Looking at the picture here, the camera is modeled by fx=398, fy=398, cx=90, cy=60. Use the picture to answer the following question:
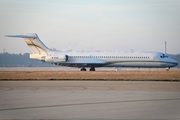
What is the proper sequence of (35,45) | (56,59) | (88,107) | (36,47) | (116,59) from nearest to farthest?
(88,107)
(116,59)
(56,59)
(35,45)
(36,47)

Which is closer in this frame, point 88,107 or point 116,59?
point 88,107

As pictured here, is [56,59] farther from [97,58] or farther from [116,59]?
[116,59]

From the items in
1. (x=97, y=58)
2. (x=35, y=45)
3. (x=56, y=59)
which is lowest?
(x=56, y=59)

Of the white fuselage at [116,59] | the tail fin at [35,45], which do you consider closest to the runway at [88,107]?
the white fuselage at [116,59]

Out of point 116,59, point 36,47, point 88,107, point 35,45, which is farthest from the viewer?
point 36,47

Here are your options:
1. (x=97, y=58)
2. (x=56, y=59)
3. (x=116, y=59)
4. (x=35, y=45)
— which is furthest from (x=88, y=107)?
(x=35, y=45)

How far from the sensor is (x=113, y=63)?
56.0 meters

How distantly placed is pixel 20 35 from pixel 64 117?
4616 cm

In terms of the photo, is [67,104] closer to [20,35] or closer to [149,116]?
[149,116]

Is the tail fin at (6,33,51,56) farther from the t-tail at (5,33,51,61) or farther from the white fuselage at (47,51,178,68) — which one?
the white fuselage at (47,51,178,68)

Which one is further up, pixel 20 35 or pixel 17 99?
pixel 20 35

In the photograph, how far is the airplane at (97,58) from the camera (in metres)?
55.5

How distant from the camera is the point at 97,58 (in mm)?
56719

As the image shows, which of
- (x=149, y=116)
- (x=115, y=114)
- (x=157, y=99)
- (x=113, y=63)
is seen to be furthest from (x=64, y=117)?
(x=113, y=63)
